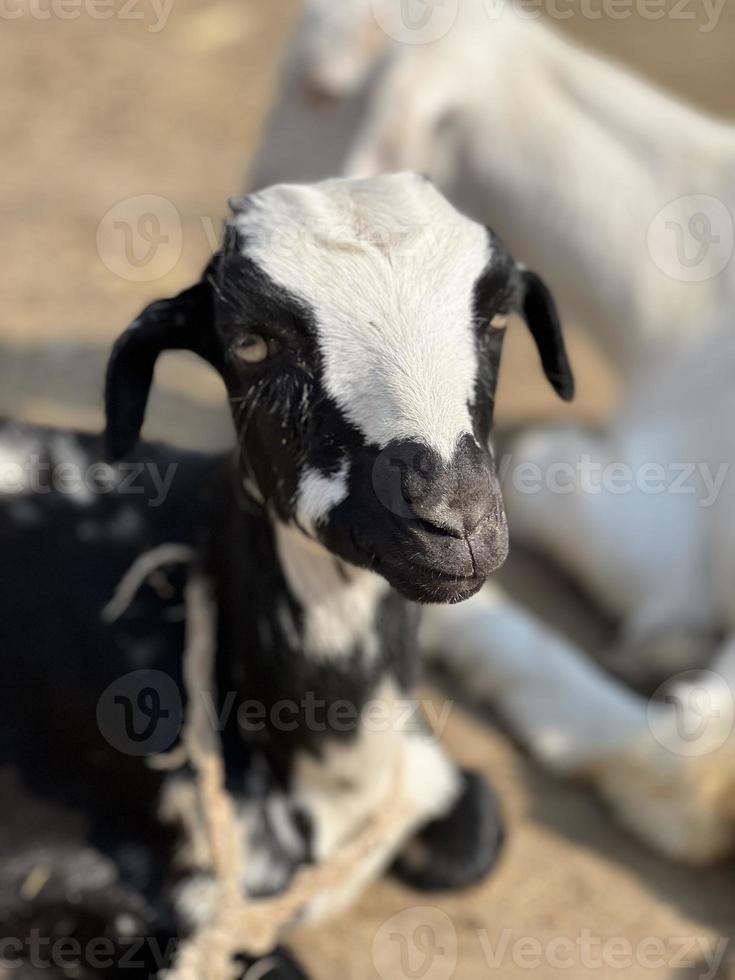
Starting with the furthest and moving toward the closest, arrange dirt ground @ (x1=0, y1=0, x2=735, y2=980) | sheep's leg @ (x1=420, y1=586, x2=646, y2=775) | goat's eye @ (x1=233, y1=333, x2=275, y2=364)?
sheep's leg @ (x1=420, y1=586, x2=646, y2=775)
dirt ground @ (x1=0, y1=0, x2=735, y2=980)
goat's eye @ (x1=233, y1=333, x2=275, y2=364)

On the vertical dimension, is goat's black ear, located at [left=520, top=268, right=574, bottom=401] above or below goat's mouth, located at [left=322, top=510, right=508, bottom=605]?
above

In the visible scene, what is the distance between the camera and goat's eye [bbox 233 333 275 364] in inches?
62.2

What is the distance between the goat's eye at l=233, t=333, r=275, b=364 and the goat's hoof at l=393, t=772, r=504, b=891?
118cm

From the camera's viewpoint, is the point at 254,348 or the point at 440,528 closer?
the point at 440,528

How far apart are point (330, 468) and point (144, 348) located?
1.21ft

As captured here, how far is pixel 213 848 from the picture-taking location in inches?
74.9

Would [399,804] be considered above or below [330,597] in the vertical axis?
below

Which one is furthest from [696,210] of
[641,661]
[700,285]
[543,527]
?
[641,661]

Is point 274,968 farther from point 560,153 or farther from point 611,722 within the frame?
point 560,153

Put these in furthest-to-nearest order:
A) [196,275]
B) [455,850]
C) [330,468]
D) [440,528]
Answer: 1. [196,275]
2. [455,850]
3. [330,468]
4. [440,528]

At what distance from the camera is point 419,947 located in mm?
2328

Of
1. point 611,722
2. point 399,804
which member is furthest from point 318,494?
point 611,722

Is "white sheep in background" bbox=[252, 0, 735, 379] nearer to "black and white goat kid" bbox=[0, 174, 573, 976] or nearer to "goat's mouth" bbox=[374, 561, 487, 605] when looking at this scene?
"black and white goat kid" bbox=[0, 174, 573, 976]

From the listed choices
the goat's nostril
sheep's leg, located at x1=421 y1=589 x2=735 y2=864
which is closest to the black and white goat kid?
the goat's nostril
